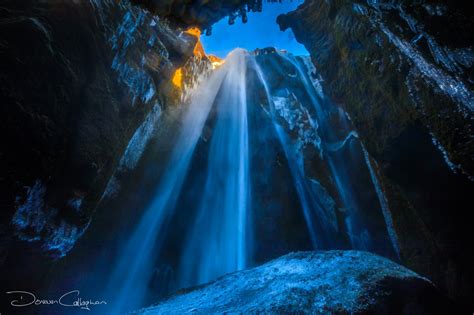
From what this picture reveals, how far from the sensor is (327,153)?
14.7 meters

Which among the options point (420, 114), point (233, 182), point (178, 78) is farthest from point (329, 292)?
point (233, 182)

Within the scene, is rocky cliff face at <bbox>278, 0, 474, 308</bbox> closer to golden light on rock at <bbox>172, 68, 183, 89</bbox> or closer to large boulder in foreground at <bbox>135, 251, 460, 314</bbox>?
large boulder in foreground at <bbox>135, 251, 460, 314</bbox>

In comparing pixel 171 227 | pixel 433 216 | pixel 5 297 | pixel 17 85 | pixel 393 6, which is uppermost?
pixel 393 6

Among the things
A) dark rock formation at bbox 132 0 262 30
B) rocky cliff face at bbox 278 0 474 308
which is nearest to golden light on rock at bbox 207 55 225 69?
rocky cliff face at bbox 278 0 474 308

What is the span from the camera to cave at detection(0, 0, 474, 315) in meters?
4.42

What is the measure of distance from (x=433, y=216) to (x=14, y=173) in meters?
9.31

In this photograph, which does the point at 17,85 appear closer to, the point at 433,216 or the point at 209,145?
the point at 433,216

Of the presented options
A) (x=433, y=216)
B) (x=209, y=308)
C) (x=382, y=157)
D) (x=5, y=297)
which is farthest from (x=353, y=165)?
(x=5, y=297)

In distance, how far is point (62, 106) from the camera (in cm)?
538

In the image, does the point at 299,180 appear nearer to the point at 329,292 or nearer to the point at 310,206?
the point at 310,206

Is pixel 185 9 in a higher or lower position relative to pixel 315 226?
higher

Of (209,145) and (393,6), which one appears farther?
(209,145)

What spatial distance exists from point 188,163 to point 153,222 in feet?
14.1
